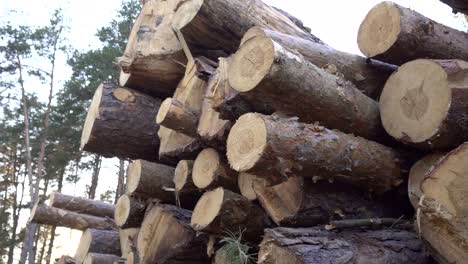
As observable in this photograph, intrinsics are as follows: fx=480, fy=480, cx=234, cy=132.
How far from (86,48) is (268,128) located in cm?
1538

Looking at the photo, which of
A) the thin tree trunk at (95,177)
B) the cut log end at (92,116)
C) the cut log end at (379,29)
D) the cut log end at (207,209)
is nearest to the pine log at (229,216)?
the cut log end at (207,209)

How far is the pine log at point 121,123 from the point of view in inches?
158

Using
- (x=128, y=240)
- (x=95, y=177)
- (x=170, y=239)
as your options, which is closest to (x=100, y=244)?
(x=128, y=240)

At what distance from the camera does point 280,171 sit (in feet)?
7.61

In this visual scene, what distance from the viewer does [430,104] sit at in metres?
2.41

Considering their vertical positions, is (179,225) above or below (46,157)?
above

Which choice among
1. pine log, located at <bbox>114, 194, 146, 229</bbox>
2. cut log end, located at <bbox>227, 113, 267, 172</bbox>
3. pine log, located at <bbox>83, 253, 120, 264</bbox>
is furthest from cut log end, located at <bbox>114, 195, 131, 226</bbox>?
cut log end, located at <bbox>227, 113, 267, 172</bbox>

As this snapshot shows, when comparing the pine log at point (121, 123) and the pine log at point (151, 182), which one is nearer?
the pine log at point (151, 182)

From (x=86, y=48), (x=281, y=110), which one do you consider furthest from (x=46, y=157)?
(x=281, y=110)

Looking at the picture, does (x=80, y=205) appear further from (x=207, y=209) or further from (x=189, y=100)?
(x=207, y=209)

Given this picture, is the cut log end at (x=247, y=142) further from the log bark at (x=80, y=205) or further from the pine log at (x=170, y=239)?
the log bark at (x=80, y=205)

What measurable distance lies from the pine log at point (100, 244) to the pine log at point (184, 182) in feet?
5.66

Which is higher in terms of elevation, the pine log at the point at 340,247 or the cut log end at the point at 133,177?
the pine log at the point at 340,247

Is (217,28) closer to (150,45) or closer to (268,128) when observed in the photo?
(150,45)
